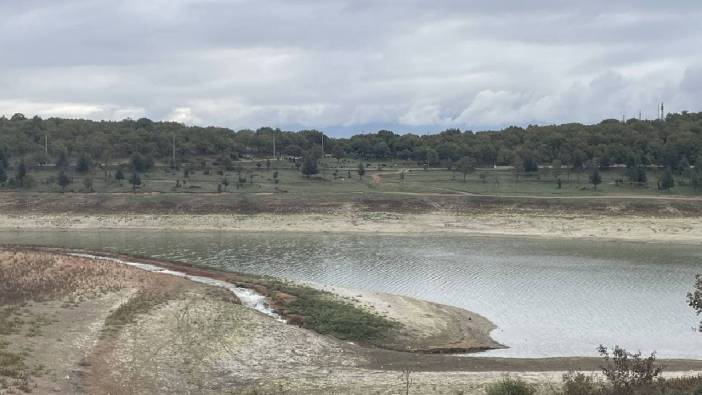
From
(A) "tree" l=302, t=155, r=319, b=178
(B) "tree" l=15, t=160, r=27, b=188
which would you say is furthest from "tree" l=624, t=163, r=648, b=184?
(B) "tree" l=15, t=160, r=27, b=188

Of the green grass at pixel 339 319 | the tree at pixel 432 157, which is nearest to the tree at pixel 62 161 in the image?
the tree at pixel 432 157

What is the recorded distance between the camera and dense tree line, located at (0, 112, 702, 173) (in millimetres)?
123188

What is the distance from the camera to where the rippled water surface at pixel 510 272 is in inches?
1229

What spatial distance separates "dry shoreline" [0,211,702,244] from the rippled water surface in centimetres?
362

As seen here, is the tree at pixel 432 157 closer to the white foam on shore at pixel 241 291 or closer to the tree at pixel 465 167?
the tree at pixel 465 167

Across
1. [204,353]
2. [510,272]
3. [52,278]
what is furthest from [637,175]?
[204,353]

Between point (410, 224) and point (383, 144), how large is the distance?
85.7 m

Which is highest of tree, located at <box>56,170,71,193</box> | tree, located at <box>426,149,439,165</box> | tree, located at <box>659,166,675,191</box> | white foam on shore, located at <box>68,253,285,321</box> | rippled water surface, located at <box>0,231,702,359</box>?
tree, located at <box>426,149,439,165</box>

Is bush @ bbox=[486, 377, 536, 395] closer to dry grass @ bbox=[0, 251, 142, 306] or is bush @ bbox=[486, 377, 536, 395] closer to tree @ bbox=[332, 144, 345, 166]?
dry grass @ bbox=[0, 251, 142, 306]

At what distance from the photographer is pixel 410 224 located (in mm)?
78125

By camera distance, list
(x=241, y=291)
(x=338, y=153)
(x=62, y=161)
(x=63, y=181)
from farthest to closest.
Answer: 1. (x=338, y=153)
2. (x=62, y=161)
3. (x=63, y=181)
4. (x=241, y=291)

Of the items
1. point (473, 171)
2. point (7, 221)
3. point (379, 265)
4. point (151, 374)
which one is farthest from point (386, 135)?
point (151, 374)

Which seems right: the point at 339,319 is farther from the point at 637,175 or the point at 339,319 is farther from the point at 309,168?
the point at 309,168

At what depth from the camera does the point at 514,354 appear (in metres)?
27.6
